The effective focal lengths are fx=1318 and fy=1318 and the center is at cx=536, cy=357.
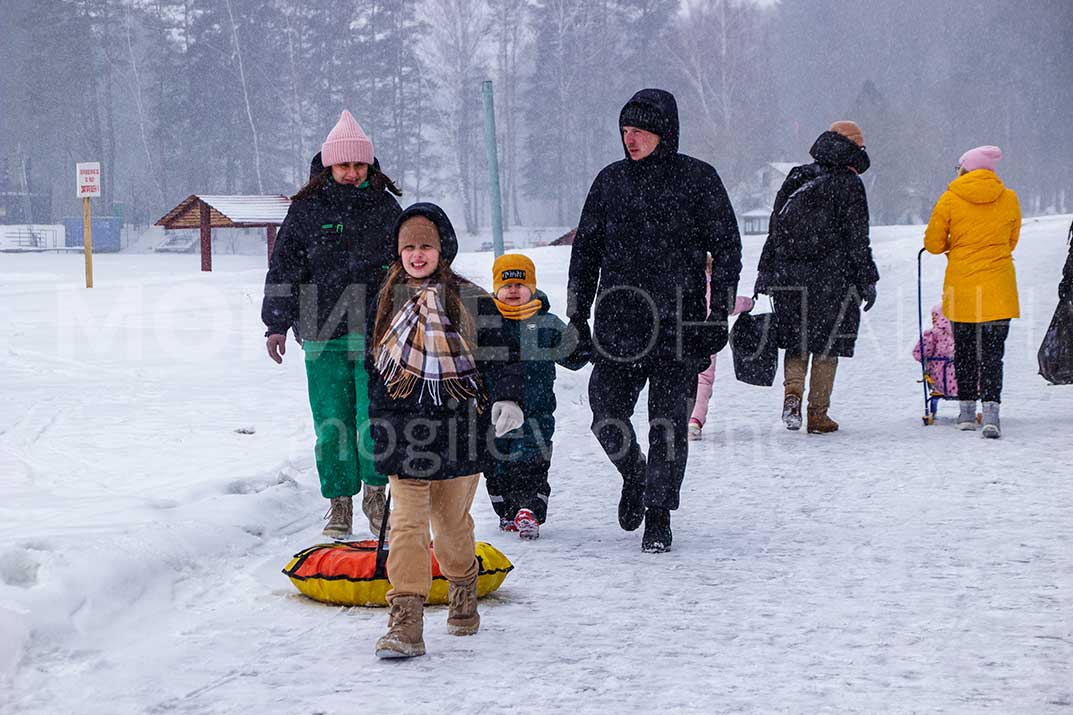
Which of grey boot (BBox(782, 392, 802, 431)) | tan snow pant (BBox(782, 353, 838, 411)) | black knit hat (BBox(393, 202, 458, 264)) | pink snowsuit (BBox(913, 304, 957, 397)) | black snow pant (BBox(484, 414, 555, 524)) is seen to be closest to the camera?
black knit hat (BBox(393, 202, 458, 264))

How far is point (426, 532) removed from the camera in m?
4.45

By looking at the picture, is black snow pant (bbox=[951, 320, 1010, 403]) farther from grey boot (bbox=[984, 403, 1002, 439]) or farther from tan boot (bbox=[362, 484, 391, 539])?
tan boot (bbox=[362, 484, 391, 539])

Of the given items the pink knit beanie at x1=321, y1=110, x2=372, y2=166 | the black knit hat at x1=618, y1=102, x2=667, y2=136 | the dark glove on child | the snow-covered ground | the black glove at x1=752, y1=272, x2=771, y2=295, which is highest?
the black knit hat at x1=618, y1=102, x2=667, y2=136

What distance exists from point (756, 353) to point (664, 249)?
344 centimetres

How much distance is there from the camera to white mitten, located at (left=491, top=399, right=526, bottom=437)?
4406 millimetres

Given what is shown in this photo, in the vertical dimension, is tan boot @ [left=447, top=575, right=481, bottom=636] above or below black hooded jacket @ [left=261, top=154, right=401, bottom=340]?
below

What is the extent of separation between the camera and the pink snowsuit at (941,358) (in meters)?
9.81

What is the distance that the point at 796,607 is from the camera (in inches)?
195

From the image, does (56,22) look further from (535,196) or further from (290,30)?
(535,196)

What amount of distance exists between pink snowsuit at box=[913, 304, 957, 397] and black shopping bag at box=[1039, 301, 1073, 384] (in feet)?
2.19

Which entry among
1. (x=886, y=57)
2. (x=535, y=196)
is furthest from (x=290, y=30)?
(x=886, y=57)

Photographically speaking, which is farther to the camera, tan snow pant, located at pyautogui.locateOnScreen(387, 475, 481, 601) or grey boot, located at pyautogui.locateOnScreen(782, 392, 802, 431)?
grey boot, located at pyautogui.locateOnScreen(782, 392, 802, 431)

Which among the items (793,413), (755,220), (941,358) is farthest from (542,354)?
(755,220)

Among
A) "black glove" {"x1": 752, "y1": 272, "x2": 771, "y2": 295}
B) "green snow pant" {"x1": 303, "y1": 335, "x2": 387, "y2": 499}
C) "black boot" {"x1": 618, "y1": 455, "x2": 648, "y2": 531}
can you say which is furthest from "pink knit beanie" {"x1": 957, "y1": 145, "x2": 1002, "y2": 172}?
"green snow pant" {"x1": 303, "y1": 335, "x2": 387, "y2": 499}
